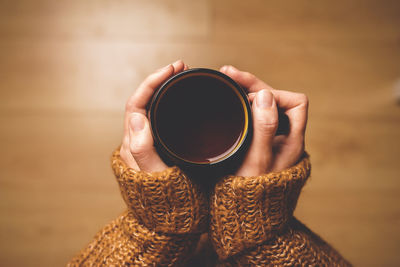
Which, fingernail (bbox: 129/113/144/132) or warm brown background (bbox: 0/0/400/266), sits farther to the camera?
warm brown background (bbox: 0/0/400/266)

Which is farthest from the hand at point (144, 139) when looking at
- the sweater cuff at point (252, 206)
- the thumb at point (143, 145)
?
the sweater cuff at point (252, 206)

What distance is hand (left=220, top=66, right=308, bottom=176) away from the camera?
0.43 m

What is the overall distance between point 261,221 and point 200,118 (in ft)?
0.63

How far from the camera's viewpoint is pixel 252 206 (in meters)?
0.45

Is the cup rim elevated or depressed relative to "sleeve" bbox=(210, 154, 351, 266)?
elevated

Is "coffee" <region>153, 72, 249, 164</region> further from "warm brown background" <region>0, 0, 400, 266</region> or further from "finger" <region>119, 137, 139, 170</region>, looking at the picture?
"warm brown background" <region>0, 0, 400, 266</region>

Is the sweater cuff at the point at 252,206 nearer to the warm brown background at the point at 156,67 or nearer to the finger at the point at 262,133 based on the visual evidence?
the finger at the point at 262,133

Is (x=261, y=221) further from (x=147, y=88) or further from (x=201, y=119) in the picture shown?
(x=147, y=88)

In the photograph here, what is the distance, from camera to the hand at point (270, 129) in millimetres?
428

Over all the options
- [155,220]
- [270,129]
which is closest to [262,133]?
[270,129]

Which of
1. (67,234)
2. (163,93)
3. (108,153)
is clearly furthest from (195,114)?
(67,234)

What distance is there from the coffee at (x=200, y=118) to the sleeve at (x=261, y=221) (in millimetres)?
59

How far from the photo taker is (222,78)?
43cm

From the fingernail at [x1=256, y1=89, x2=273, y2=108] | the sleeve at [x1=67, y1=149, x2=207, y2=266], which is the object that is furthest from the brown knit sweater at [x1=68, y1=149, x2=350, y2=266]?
the fingernail at [x1=256, y1=89, x2=273, y2=108]
